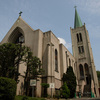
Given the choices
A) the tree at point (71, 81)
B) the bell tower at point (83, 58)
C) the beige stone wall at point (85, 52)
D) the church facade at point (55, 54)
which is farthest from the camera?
the beige stone wall at point (85, 52)

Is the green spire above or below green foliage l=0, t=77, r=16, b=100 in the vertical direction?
above

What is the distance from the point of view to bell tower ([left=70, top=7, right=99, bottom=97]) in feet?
117

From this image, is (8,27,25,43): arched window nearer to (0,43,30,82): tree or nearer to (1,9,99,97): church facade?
(1,9,99,97): church facade

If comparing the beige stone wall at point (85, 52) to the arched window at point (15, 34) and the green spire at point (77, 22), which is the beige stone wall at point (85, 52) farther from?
the arched window at point (15, 34)

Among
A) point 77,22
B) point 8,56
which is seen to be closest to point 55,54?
point 8,56

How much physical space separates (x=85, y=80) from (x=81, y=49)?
11585mm

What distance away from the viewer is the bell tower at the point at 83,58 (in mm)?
35650

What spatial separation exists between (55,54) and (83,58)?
671 inches

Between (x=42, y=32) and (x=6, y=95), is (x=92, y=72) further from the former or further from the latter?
(x=6, y=95)

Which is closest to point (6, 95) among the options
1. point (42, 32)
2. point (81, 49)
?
point (42, 32)

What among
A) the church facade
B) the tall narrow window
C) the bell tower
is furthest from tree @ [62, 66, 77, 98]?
the tall narrow window

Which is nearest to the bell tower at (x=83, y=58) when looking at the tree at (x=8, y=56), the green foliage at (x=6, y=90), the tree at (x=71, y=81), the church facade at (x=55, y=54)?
the church facade at (x=55, y=54)

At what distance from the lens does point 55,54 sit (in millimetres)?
27422

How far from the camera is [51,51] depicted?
23641mm
